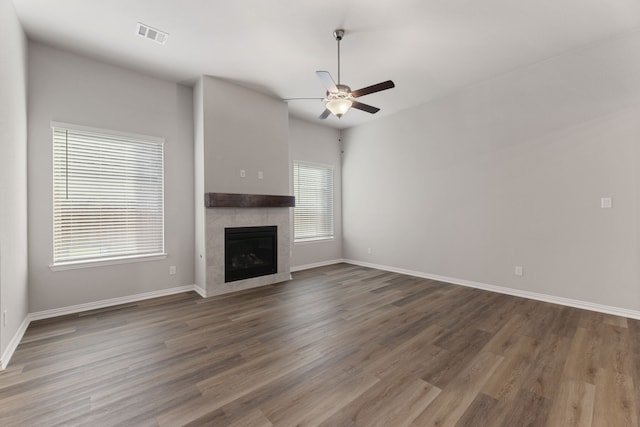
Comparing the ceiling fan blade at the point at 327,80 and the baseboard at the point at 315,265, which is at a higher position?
the ceiling fan blade at the point at 327,80

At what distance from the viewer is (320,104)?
5090 mm

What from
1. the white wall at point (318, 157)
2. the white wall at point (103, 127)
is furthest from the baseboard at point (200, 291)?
the white wall at point (318, 157)

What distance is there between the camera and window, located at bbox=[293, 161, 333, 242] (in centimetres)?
589

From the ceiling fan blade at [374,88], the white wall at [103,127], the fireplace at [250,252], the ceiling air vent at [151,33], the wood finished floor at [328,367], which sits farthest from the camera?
the fireplace at [250,252]

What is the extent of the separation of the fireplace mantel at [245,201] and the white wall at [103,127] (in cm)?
59

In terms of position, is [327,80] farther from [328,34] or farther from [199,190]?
[199,190]

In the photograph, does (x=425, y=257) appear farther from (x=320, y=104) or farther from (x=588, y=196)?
(x=320, y=104)

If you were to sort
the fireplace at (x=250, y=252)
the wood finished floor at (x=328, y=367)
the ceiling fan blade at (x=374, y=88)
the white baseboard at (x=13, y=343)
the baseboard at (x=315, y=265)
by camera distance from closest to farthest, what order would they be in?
the wood finished floor at (x=328, y=367) < the white baseboard at (x=13, y=343) < the ceiling fan blade at (x=374, y=88) < the fireplace at (x=250, y=252) < the baseboard at (x=315, y=265)

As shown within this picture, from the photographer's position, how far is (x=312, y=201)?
6160 mm

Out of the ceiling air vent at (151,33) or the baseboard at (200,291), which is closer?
the ceiling air vent at (151,33)

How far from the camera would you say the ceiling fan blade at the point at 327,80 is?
8.90ft

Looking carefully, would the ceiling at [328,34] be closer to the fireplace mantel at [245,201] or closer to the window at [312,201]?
the fireplace mantel at [245,201]

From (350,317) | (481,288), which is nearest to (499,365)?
(350,317)

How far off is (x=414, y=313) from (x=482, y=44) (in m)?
3.27
